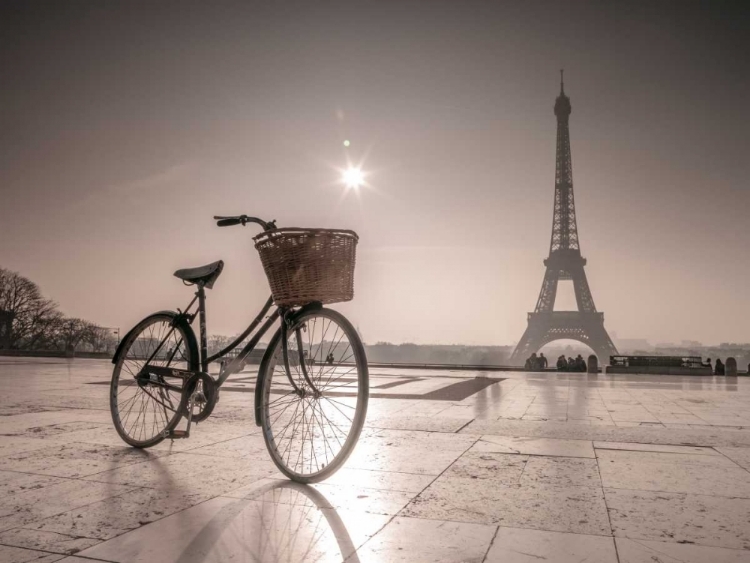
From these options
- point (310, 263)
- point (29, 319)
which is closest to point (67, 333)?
point (29, 319)

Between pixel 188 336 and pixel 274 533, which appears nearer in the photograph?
pixel 274 533

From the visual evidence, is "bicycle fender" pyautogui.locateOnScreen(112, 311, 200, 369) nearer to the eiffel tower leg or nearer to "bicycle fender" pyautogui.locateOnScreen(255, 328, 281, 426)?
"bicycle fender" pyautogui.locateOnScreen(255, 328, 281, 426)

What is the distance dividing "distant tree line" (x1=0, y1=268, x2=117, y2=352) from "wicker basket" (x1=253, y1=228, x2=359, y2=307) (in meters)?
43.0

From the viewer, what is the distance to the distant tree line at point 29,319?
43.3m

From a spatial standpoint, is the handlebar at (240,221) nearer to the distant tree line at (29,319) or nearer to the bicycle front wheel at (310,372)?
the bicycle front wheel at (310,372)

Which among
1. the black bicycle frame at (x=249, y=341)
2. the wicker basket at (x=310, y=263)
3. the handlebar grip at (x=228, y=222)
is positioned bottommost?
the black bicycle frame at (x=249, y=341)

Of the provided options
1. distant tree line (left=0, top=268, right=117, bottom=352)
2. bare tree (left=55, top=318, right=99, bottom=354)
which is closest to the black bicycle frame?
distant tree line (left=0, top=268, right=117, bottom=352)

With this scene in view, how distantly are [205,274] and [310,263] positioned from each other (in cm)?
98

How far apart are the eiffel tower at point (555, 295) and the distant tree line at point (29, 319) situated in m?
34.1

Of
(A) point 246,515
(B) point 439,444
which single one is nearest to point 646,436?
(B) point 439,444

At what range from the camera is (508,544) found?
2084 millimetres

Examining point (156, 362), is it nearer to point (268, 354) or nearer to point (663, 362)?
point (268, 354)

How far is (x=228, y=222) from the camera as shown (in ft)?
11.8

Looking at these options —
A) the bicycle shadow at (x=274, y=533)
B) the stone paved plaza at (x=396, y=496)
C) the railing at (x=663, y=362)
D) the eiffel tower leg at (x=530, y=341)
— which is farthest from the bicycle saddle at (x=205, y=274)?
the eiffel tower leg at (x=530, y=341)
